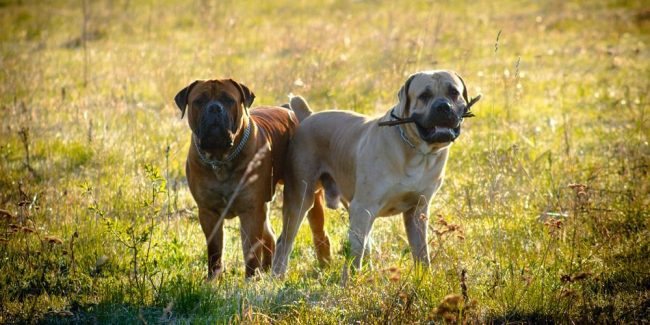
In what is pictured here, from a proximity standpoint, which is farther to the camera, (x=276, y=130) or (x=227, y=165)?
(x=276, y=130)

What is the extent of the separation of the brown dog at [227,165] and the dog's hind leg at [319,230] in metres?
0.54

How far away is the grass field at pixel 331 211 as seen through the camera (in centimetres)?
510

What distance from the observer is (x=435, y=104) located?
217 inches

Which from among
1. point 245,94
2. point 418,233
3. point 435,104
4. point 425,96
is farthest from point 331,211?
point 435,104

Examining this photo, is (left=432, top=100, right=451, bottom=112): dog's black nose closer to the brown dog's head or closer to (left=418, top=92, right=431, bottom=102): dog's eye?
(left=418, top=92, right=431, bottom=102): dog's eye

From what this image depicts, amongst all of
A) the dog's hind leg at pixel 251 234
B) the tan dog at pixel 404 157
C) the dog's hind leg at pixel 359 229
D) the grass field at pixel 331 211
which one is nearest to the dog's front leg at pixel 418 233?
the tan dog at pixel 404 157

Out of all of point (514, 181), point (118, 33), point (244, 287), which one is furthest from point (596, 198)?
point (118, 33)

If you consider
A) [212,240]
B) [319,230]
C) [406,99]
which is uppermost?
[406,99]

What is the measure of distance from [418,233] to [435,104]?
1067mm

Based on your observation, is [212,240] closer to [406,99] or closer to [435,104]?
[406,99]

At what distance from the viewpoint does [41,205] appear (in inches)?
278

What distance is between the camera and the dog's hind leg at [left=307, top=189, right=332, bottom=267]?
666 cm

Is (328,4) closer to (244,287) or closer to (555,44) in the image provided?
(555,44)

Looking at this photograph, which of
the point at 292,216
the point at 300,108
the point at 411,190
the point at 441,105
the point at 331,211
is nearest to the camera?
the point at 441,105
